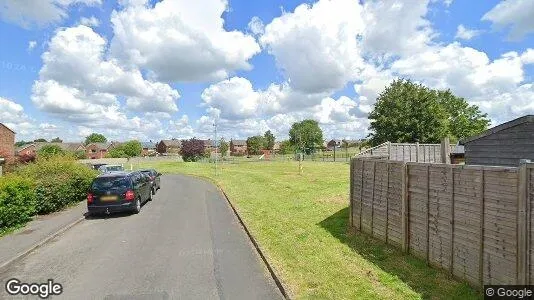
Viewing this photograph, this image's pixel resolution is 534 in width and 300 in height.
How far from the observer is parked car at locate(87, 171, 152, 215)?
14.7 metres

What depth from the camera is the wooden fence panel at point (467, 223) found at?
6180mm

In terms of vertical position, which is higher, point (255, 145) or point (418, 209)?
point (255, 145)

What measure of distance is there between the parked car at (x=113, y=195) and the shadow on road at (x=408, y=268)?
8373 millimetres

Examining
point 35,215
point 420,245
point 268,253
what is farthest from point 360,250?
point 35,215

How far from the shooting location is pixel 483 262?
6051 mm

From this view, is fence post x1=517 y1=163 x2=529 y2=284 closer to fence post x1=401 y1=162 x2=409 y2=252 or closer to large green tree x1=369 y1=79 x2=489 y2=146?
fence post x1=401 y1=162 x2=409 y2=252

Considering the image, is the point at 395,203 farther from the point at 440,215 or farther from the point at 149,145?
the point at 149,145

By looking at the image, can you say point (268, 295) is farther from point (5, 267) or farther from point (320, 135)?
point (320, 135)

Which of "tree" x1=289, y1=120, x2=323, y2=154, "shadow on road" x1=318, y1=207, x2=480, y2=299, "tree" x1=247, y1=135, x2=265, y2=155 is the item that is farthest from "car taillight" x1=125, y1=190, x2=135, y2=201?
"tree" x1=289, y1=120, x2=323, y2=154

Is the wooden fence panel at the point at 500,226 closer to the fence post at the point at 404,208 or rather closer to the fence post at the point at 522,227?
the fence post at the point at 522,227

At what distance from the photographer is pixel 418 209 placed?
25.8 feet

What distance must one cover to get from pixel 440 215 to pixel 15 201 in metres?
12.7

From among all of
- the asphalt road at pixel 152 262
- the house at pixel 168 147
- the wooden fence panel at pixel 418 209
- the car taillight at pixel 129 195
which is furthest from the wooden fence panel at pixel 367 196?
the house at pixel 168 147

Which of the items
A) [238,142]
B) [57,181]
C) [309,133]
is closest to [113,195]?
[57,181]
